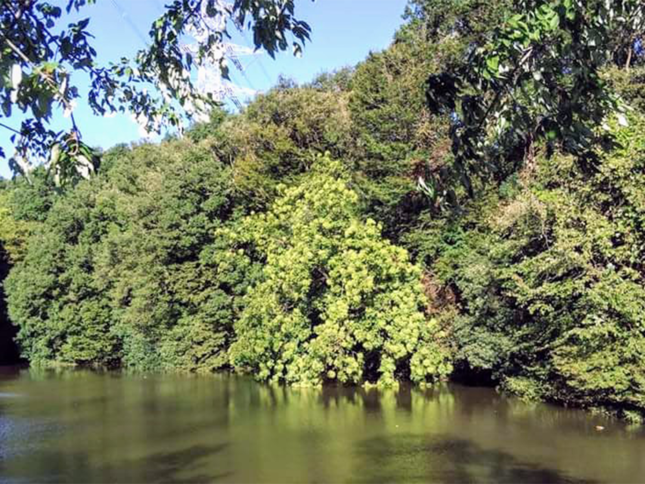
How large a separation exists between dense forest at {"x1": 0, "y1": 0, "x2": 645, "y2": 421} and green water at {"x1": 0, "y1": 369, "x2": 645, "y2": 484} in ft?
3.20

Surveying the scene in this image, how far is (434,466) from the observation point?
9.69 m

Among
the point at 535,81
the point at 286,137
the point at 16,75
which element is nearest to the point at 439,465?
the point at 535,81

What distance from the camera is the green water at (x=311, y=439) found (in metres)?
9.43

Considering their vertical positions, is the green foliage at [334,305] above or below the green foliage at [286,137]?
below

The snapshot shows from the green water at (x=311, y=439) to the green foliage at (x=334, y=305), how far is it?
759 millimetres

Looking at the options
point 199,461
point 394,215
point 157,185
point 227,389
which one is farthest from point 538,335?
point 157,185

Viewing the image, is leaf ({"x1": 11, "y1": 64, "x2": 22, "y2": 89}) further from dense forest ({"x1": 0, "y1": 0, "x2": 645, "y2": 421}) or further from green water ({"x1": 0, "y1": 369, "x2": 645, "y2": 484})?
green water ({"x1": 0, "y1": 369, "x2": 645, "y2": 484})

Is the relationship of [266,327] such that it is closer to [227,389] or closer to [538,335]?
[227,389]

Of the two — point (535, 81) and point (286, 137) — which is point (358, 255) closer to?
point (286, 137)

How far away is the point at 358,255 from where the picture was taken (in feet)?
52.4

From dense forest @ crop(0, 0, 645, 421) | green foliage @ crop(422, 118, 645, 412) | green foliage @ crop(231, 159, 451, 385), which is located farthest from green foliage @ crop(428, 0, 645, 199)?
green foliage @ crop(231, 159, 451, 385)

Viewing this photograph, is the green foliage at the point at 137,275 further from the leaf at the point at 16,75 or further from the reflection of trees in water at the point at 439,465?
the leaf at the point at 16,75

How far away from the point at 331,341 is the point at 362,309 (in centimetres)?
114

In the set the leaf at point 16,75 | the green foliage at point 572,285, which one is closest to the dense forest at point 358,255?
the green foliage at point 572,285
